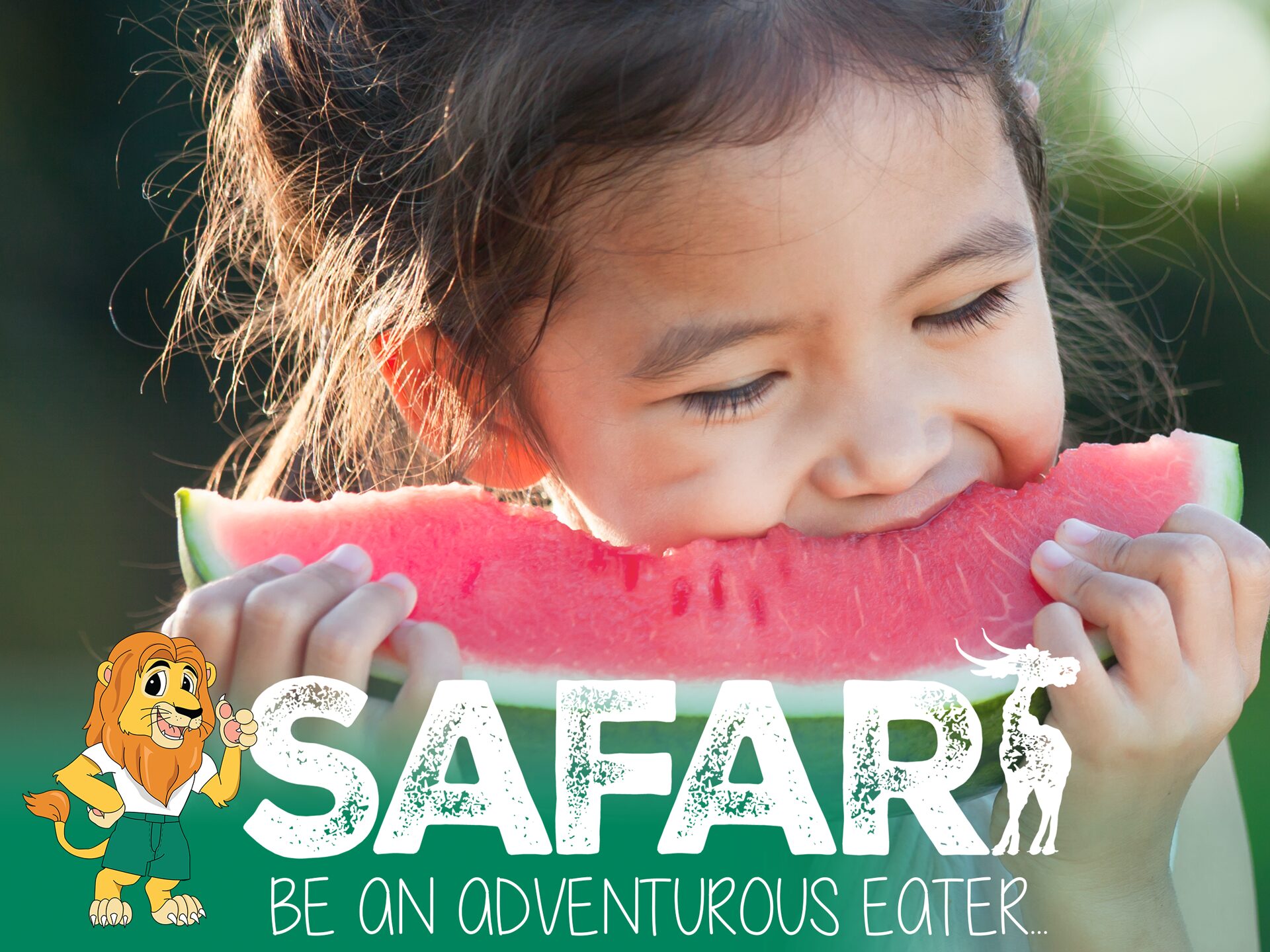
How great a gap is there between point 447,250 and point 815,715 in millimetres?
811

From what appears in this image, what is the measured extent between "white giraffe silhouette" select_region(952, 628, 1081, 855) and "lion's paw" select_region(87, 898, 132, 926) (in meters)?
1.15

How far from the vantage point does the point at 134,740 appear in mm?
1542

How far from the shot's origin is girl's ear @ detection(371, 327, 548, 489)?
1.79 metres

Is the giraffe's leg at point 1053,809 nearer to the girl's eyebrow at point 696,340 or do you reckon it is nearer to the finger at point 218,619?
the girl's eyebrow at point 696,340

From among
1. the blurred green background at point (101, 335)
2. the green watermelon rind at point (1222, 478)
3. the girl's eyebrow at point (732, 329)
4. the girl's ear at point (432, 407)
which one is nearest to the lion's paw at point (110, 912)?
the girl's ear at point (432, 407)

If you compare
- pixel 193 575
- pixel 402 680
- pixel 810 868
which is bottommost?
pixel 810 868

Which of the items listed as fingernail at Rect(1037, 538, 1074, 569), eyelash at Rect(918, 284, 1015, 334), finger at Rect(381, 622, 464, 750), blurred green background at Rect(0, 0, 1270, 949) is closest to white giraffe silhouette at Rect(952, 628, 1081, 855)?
fingernail at Rect(1037, 538, 1074, 569)

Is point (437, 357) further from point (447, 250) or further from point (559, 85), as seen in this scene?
point (559, 85)

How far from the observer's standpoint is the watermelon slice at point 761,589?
5.12 ft

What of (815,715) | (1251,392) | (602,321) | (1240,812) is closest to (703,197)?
(602,321)

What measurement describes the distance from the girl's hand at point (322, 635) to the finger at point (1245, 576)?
3.19ft

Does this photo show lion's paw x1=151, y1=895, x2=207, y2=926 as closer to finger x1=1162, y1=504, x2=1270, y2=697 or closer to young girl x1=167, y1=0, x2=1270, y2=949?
young girl x1=167, y1=0, x2=1270, y2=949

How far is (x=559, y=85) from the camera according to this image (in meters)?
1.51

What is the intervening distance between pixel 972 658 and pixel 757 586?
293 millimetres
